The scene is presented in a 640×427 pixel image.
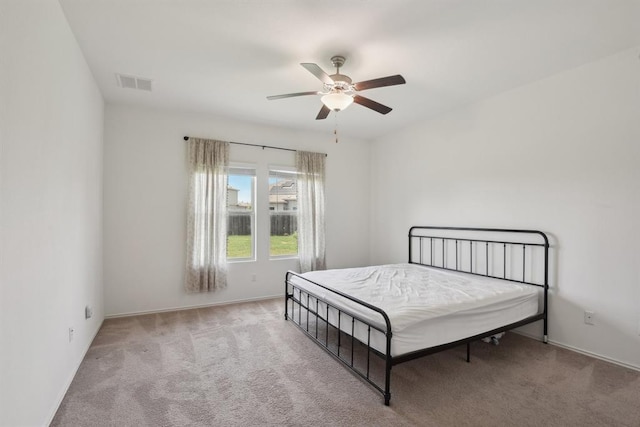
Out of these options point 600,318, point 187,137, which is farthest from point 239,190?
point 600,318

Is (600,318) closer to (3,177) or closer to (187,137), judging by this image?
(3,177)

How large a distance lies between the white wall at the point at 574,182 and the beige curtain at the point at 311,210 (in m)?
2.15

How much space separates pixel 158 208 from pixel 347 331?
318cm

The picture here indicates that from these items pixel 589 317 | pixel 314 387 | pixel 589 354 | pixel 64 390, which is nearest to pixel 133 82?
pixel 64 390

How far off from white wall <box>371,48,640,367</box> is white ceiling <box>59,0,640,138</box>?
11.6 inches

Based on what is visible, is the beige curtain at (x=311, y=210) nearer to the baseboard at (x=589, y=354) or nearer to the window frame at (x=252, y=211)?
the window frame at (x=252, y=211)

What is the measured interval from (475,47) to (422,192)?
2424 millimetres

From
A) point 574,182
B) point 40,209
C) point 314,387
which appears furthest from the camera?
point 574,182

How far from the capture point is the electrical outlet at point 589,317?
9.70 feet

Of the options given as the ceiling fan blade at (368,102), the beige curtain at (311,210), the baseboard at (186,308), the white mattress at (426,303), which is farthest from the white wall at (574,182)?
→ the baseboard at (186,308)

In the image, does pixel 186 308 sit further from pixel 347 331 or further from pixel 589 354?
pixel 589 354

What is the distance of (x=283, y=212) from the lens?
17.1ft

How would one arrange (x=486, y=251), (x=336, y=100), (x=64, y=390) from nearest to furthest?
(x=64, y=390)
(x=336, y=100)
(x=486, y=251)

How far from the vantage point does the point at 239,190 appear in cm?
490
